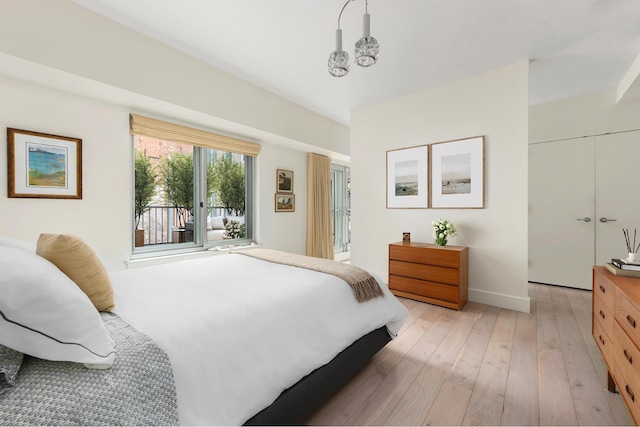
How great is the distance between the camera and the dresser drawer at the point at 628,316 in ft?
3.93

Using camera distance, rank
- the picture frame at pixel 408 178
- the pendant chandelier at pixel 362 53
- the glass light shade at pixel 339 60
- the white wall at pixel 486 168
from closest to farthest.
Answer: the pendant chandelier at pixel 362 53, the glass light shade at pixel 339 60, the white wall at pixel 486 168, the picture frame at pixel 408 178

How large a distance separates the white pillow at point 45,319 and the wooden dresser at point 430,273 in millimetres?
2864

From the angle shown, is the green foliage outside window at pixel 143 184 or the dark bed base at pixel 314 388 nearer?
the dark bed base at pixel 314 388

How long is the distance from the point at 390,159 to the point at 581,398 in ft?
9.59

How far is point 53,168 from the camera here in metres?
2.43

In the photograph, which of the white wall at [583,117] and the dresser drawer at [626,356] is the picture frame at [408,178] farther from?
the dresser drawer at [626,356]

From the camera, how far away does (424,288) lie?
308 cm

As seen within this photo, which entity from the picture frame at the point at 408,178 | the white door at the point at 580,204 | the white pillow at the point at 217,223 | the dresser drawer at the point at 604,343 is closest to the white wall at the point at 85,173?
the white pillow at the point at 217,223

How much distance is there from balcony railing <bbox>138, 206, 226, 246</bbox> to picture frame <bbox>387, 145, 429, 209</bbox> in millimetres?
2889

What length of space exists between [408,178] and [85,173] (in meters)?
3.58

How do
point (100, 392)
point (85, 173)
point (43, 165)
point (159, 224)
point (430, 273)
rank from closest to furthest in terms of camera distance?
point (100, 392), point (43, 165), point (85, 173), point (430, 273), point (159, 224)

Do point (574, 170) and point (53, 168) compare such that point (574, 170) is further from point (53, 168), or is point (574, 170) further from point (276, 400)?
point (53, 168)

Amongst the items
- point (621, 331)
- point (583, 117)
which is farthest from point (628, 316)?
point (583, 117)

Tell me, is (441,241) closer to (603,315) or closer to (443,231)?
(443,231)
